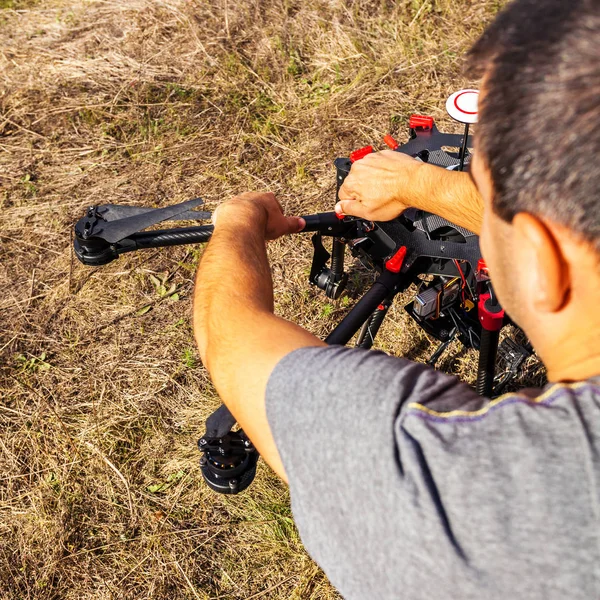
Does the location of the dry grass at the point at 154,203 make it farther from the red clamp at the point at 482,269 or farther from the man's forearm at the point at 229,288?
the man's forearm at the point at 229,288

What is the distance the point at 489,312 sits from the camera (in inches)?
71.1

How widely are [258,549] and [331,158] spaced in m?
2.44

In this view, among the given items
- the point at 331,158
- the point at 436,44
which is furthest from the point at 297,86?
the point at 436,44

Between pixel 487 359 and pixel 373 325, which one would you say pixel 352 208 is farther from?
pixel 487 359

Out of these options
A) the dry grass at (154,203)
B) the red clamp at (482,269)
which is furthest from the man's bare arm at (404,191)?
the dry grass at (154,203)

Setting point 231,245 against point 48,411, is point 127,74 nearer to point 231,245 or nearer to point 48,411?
point 48,411

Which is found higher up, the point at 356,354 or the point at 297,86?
the point at 356,354

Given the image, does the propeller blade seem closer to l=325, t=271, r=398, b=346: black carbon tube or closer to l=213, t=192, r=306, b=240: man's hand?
l=213, t=192, r=306, b=240: man's hand

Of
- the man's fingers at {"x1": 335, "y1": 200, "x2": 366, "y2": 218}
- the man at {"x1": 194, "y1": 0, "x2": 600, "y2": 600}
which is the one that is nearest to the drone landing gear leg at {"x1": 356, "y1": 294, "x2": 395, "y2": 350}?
the man's fingers at {"x1": 335, "y1": 200, "x2": 366, "y2": 218}

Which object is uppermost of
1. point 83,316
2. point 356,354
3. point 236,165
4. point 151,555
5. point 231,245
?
point 356,354

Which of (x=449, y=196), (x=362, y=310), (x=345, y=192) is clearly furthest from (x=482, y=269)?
(x=345, y=192)

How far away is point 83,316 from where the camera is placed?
3.21 metres

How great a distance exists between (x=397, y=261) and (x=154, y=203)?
2.23 m

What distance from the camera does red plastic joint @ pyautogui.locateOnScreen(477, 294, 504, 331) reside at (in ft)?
5.92
